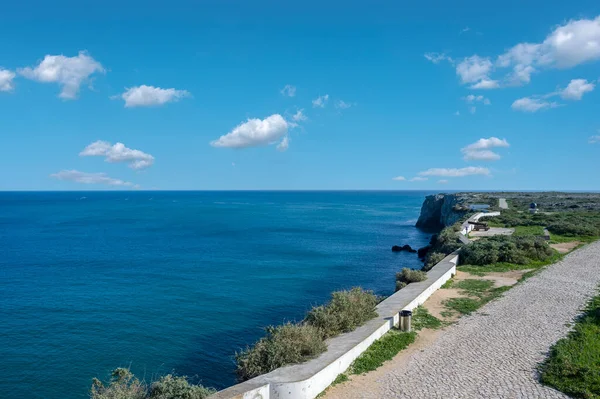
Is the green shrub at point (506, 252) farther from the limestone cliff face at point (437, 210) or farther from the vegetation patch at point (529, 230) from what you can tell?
the limestone cliff face at point (437, 210)

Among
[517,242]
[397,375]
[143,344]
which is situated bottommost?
[143,344]

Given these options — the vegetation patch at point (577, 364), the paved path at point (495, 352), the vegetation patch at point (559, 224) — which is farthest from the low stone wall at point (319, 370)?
the vegetation patch at point (559, 224)

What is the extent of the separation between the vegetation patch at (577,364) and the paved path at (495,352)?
0.31 meters

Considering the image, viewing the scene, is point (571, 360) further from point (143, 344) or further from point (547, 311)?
point (143, 344)

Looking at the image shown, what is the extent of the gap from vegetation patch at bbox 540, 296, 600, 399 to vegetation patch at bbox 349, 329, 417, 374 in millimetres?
3655

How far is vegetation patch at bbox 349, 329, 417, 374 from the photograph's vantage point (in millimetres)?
11125

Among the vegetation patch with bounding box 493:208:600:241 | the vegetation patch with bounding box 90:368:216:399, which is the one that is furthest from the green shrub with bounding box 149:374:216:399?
the vegetation patch with bounding box 493:208:600:241

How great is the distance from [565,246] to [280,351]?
2647 centimetres

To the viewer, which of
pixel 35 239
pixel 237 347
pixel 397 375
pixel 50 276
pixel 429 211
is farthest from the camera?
pixel 429 211

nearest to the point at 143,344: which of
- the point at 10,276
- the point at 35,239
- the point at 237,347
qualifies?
the point at 237,347

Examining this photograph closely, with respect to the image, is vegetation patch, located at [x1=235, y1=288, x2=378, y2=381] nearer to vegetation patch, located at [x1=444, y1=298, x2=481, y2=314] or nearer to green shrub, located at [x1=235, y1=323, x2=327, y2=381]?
green shrub, located at [x1=235, y1=323, x2=327, y2=381]

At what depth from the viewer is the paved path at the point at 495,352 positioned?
9.79 meters

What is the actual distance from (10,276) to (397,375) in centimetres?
3128

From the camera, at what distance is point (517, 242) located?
25578mm
